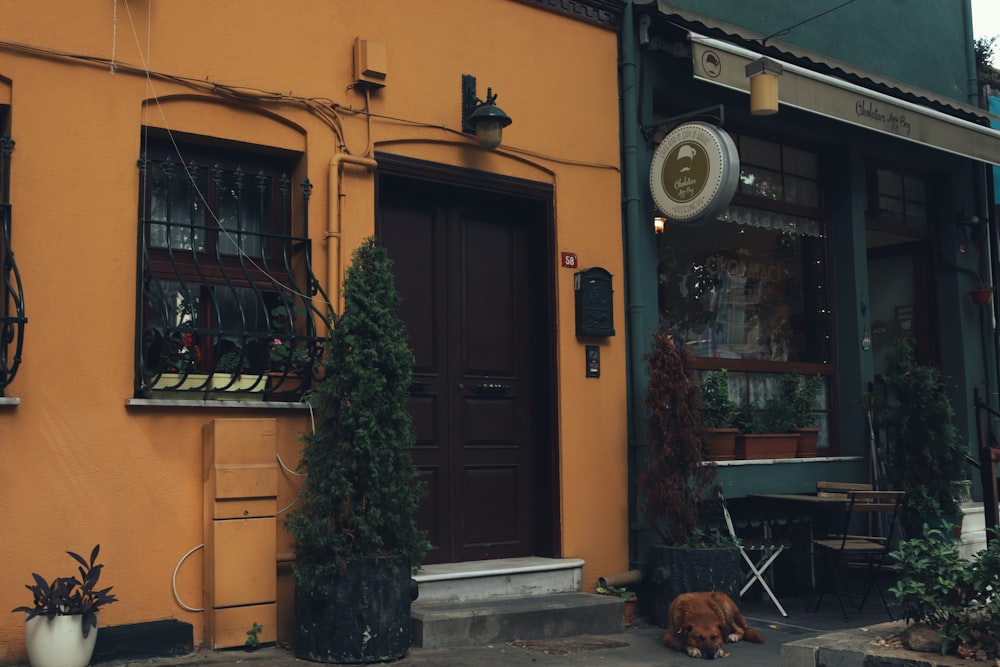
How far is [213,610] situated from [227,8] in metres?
3.68

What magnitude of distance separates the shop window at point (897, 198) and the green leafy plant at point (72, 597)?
8509 mm

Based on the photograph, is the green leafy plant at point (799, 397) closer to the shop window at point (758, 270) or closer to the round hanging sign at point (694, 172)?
the shop window at point (758, 270)

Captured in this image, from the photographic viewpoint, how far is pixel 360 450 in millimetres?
5969

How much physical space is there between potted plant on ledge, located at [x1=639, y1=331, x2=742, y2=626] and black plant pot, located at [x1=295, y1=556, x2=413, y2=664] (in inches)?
91.5

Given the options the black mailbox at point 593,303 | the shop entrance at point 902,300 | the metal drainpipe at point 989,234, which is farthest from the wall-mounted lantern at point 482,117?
the metal drainpipe at point 989,234

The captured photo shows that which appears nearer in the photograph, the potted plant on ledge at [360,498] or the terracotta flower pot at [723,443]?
the potted plant on ledge at [360,498]

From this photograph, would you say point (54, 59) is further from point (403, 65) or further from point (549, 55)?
point (549, 55)

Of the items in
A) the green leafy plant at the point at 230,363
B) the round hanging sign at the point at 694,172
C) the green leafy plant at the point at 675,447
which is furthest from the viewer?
the round hanging sign at the point at 694,172

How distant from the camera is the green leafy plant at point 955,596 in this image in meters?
4.45

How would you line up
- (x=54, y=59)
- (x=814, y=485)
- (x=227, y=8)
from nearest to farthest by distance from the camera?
(x=54, y=59) < (x=227, y=8) < (x=814, y=485)

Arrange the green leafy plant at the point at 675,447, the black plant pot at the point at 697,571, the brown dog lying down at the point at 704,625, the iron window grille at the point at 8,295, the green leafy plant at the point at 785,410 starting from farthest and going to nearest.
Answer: the green leafy plant at the point at 785,410, the green leafy plant at the point at 675,447, the black plant pot at the point at 697,571, the brown dog lying down at the point at 704,625, the iron window grille at the point at 8,295

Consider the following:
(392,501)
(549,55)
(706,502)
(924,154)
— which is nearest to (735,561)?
(706,502)

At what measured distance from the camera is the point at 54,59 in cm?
595

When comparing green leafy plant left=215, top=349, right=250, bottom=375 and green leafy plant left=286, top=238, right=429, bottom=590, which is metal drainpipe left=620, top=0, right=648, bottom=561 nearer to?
green leafy plant left=286, top=238, right=429, bottom=590
